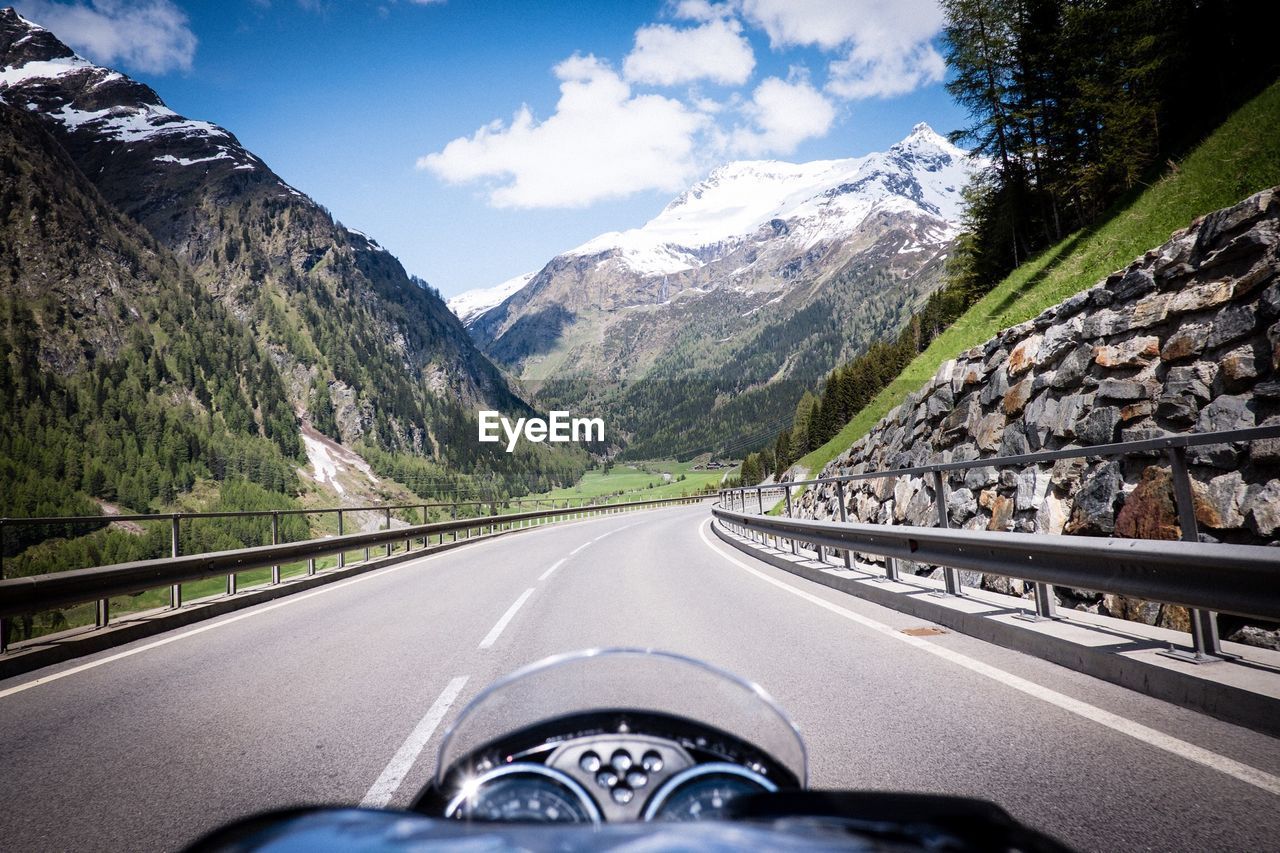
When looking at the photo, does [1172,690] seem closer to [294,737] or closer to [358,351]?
[294,737]

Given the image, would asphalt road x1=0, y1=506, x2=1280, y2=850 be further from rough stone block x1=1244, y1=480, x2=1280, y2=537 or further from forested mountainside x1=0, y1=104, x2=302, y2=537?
forested mountainside x1=0, y1=104, x2=302, y2=537

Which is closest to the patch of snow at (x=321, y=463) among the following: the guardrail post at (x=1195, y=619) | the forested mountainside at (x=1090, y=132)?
the forested mountainside at (x=1090, y=132)

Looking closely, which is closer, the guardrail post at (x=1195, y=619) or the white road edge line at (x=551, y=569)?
the guardrail post at (x=1195, y=619)

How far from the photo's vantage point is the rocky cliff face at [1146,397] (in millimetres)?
7234

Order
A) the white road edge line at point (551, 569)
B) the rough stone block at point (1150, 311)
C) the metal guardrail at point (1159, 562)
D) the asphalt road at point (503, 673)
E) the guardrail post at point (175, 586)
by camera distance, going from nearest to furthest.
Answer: the asphalt road at point (503, 673)
the metal guardrail at point (1159, 562)
the guardrail post at point (175, 586)
the rough stone block at point (1150, 311)
the white road edge line at point (551, 569)

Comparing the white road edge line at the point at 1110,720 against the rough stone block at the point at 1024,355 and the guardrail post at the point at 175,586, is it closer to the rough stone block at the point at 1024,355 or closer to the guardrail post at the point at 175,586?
the rough stone block at the point at 1024,355

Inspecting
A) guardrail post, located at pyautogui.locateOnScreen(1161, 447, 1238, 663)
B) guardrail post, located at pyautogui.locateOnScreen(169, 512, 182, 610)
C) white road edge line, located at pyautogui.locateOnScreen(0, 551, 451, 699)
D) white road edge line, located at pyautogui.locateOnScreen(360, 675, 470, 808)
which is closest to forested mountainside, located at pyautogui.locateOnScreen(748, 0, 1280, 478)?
guardrail post, located at pyautogui.locateOnScreen(1161, 447, 1238, 663)

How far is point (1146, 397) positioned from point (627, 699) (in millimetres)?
10213

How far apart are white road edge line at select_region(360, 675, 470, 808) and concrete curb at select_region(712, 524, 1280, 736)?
4117 mm

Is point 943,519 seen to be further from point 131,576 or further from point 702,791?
point 131,576

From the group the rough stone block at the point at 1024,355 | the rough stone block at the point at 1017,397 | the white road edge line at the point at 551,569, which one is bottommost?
the white road edge line at the point at 551,569

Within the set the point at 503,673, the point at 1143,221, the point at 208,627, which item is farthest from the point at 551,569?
the point at 1143,221

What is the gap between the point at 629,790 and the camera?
1.60 m

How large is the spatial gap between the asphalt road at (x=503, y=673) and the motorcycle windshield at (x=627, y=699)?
64.5 inches
